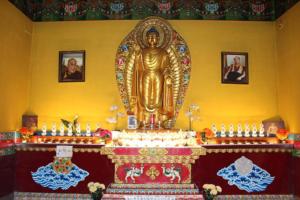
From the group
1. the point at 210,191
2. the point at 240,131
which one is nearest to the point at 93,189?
the point at 210,191

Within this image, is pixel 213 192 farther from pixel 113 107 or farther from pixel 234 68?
pixel 234 68

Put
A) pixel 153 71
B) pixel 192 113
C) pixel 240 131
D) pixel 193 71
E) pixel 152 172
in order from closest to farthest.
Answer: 1. pixel 152 172
2. pixel 240 131
3. pixel 153 71
4. pixel 192 113
5. pixel 193 71

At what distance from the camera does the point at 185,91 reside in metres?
6.92

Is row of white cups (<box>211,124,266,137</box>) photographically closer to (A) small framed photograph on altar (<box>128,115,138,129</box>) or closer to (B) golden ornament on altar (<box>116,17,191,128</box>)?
(B) golden ornament on altar (<box>116,17,191,128</box>)

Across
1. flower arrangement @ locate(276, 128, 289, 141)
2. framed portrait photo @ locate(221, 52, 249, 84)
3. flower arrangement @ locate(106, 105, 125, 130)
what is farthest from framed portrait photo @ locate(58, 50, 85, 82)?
flower arrangement @ locate(276, 128, 289, 141)

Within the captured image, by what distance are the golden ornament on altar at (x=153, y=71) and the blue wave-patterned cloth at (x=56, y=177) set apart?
1691mm

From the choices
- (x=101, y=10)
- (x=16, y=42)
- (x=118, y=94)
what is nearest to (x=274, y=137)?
(x=118, y=94)

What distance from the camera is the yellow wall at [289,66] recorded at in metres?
6.05

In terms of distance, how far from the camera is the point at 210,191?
5438 mm

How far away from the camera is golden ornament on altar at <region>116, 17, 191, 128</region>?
673 cm

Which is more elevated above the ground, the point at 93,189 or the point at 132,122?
the point at 132,122

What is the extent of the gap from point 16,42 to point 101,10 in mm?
2057

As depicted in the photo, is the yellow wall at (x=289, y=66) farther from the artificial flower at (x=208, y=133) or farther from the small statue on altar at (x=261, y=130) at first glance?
the artificial flower at (x=208, y=133)

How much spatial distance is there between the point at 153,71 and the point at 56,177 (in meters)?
3.01
